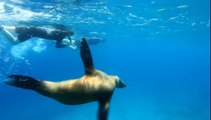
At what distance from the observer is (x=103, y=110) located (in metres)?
3.85

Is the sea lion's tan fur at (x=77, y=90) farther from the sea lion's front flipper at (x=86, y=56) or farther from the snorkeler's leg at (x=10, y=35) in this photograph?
the snorkeler's leg at (x=10, y=35)

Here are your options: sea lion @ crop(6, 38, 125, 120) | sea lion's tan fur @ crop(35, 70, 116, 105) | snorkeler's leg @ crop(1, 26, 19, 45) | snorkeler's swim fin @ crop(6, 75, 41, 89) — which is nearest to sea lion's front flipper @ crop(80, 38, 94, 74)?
sea lion @ crop(6, 38, 125, 120)

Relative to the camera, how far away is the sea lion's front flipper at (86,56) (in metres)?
4.03

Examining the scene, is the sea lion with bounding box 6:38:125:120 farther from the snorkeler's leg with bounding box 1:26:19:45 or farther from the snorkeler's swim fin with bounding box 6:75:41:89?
the snorkeler's leg with bounding box 1:26:19:45

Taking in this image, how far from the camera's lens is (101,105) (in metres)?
3.90

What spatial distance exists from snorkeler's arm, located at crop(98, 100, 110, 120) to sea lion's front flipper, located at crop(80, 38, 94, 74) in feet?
1.71

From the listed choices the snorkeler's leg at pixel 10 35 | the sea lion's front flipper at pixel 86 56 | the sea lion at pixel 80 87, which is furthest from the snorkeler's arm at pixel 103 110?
the snorkeler's leg at pixel 10 35

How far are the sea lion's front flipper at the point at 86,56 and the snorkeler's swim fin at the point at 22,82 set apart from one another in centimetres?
80

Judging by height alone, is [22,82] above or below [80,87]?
above

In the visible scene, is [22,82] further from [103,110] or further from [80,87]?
[103,110]

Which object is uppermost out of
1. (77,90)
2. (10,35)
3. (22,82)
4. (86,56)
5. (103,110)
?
(86,56)

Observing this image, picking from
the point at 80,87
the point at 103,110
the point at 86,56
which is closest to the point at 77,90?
the point at 80,87

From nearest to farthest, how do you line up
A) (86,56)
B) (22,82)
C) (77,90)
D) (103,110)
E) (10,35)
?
(22,82), (77,90), (103,110), (86,56), (10,35)

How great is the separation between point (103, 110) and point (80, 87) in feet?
1.46
